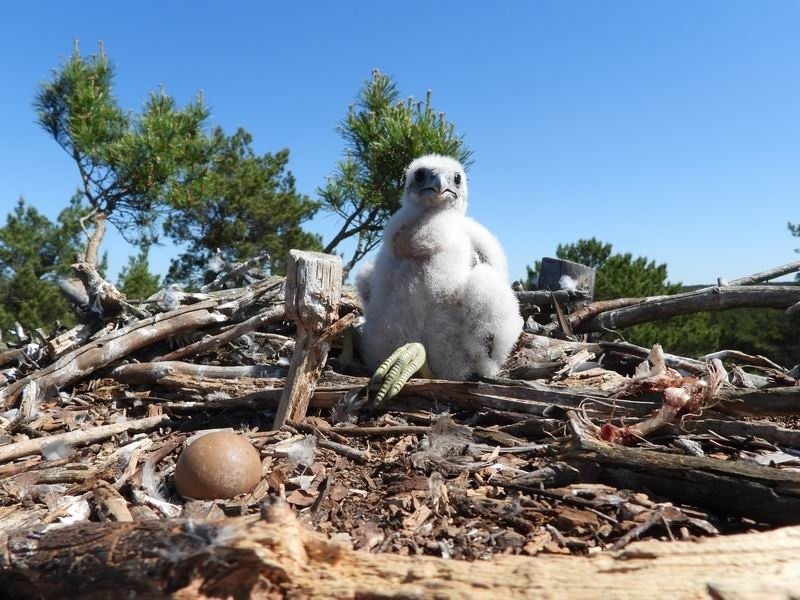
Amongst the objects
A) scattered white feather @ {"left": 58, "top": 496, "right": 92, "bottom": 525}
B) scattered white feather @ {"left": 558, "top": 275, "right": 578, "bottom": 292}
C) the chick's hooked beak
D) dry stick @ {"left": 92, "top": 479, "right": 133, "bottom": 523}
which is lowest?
scattered white feather @ {"left": 58, "top": 496, "right": 92, "bottom": 525}

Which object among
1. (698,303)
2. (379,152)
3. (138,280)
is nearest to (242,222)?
(138,280)

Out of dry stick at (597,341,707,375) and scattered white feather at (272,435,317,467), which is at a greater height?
dry stick at (597,341,707,375)

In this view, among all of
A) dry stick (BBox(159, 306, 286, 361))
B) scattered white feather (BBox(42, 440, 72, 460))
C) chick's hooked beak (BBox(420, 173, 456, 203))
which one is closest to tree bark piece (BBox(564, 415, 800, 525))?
chick's hooked beak (BBox(420, 173, 456, 203))

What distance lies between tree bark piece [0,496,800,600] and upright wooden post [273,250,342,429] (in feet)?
4.74

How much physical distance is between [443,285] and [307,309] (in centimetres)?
100

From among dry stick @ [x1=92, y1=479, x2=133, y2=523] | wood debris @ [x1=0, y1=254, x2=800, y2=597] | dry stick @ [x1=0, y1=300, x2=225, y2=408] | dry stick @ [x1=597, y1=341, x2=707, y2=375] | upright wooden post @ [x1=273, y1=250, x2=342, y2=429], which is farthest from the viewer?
dry stick @ [x1=0, y1=300, x2=225, y2=408]

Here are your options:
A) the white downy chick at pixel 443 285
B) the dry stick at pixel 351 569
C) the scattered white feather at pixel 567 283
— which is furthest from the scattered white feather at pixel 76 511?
the scattered white feather at pixel 567 283

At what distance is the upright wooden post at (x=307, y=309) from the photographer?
293 centimetres

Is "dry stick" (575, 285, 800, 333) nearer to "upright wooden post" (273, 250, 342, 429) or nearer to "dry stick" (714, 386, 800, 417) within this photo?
"dry stick" (714, 386, 800, 417)

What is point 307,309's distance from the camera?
116 inches

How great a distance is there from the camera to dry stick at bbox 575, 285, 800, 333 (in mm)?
5109

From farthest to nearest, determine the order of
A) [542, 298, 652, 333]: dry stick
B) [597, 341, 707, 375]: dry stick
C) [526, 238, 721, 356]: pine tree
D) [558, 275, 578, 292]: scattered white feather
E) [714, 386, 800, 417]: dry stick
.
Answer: [526, 238, 721, 356]: pine tree < [558, 275, 578, 292]: scattered white feather < [542, 298, 652, 333]: dry stick < [597, 341, 707, 375]: dry stick < [714, 386, 800, 417]: dry stick

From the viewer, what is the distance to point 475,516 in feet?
7.22

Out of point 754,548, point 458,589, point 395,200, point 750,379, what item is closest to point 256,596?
point 458,589
